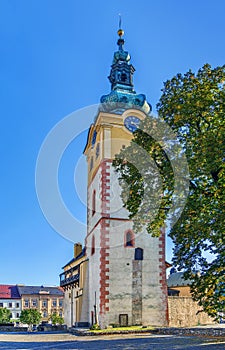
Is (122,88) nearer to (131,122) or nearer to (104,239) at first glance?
(131,122)

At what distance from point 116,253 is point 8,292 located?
216 feet

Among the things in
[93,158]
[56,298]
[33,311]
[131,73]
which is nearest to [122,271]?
[93,158]

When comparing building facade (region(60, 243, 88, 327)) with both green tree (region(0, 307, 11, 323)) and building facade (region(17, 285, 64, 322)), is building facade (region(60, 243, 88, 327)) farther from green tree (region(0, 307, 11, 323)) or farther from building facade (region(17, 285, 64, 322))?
building facade (region(17, 285, 64, 322))

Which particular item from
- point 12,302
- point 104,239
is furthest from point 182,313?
point 12,302

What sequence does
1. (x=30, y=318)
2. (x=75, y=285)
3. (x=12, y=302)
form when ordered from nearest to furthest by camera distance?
(x=75, y=285)
(x=30, y=318)
(x=12, y=302)

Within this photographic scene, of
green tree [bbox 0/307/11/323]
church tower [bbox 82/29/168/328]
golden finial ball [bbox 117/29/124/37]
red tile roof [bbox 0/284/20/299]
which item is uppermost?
golden finial ball [bbox 117/29/124/37]

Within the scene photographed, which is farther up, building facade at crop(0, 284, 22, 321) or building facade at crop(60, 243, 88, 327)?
building facade at crop(60, 243, 88, 327)

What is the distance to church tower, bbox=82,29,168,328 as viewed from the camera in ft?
92.7

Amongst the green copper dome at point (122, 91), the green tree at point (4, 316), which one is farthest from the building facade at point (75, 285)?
the green tree at point (4, 316)

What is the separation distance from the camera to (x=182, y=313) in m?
30.9

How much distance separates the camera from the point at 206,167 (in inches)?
623

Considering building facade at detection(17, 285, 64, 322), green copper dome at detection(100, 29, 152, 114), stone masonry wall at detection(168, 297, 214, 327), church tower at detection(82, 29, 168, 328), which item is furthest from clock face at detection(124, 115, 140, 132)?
building facade at detection(17, 285, 64, 322)

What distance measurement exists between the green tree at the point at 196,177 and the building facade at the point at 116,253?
10179 millimetres

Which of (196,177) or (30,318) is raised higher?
(196,177)
